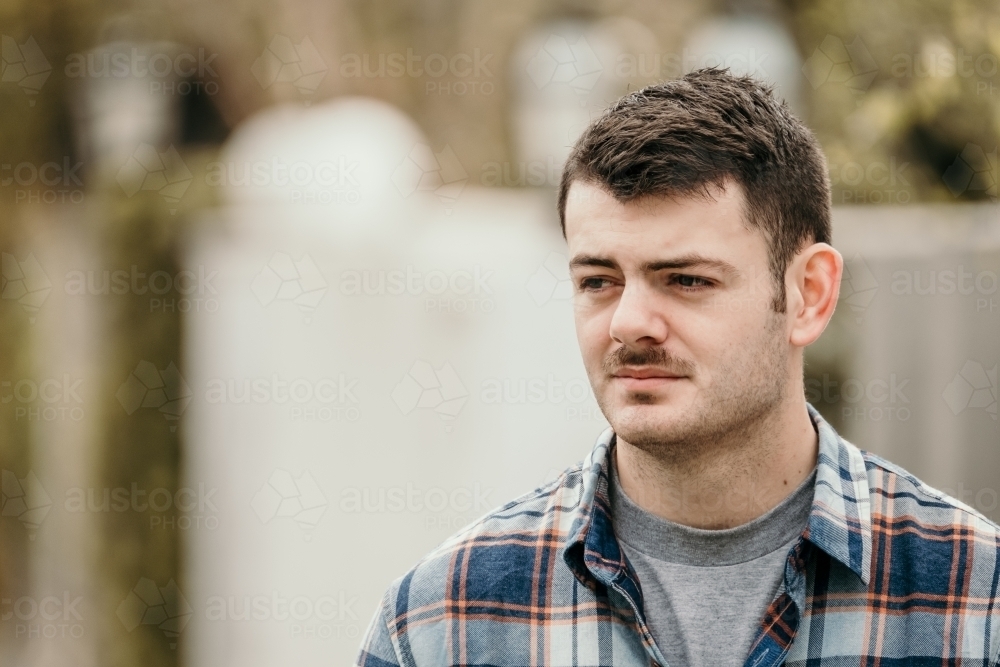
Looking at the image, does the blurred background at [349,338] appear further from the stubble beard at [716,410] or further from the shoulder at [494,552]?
the shoulder at [494,552]

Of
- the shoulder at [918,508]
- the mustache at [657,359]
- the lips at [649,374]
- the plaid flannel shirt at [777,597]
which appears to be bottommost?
the plaid flannel shirt at [777,597]

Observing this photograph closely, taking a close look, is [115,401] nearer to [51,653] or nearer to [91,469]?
[91,469]

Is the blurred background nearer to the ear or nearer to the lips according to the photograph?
the ear

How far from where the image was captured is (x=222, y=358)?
16.7ft

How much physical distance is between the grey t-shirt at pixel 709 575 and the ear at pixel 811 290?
0.87ft

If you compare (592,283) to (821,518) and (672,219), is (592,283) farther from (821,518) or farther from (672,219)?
(821,518)

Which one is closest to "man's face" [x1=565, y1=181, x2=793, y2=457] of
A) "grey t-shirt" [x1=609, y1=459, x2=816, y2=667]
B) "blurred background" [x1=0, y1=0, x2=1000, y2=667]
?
"grey t-shirt" [x1=609, y1=459, x2=816, y2=667]

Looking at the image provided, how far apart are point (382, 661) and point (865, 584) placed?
2.79 ft

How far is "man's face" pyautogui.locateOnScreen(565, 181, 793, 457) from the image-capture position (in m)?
1.94

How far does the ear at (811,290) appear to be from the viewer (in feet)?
6.81

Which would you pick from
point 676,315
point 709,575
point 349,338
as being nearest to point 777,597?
point 709,575

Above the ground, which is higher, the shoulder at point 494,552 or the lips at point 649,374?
the lips at point 649,374

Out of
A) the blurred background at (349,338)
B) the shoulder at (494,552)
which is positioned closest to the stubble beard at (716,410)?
the shoulder at (494,552)

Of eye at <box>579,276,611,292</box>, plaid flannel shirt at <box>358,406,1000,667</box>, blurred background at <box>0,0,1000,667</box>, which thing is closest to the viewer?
plaid flannel shirt at <box>358,406,1000,667</box>
